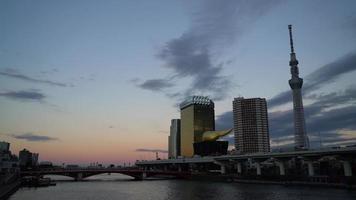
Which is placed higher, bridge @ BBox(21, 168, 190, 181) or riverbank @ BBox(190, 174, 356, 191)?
bridge @ BBox(21, 168, 190, 181)

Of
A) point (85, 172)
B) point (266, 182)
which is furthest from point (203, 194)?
point (85, 172)

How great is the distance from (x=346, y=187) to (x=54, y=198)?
67.1 meters

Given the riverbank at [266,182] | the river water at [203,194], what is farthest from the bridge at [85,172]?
the river water at [203,194]

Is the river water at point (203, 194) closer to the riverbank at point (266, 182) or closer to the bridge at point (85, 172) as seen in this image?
the riverbank at point (266, 182)

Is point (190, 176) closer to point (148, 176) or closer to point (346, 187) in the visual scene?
point (148, 176)

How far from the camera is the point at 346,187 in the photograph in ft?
270

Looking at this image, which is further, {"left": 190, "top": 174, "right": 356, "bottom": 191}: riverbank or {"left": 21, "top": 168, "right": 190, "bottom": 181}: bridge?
{"left": 21, "top": 168, "right": 190, "bottom": 181}: bridge

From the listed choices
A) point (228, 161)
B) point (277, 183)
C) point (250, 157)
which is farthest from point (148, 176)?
point (277, 183)

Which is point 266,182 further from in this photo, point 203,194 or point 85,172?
point 85,172

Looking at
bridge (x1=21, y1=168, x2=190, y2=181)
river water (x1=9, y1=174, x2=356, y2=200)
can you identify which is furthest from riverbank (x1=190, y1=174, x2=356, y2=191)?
bridge (x1=21, y1=168, x2=190, y2=181)

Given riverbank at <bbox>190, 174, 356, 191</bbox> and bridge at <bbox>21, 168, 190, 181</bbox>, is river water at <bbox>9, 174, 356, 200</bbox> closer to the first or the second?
riverbank at <bbox>190, 174, 356, 191</bbox>

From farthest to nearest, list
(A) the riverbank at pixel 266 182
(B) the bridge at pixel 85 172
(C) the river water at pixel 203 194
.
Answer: (B) the bridge at pixel 85 172 < (A) the riverbank at pixel 266 182 < (C) the river water at pixel 203 194

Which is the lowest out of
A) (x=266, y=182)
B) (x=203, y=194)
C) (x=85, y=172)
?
(x=203, y=194)

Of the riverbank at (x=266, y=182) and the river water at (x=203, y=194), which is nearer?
the river water at (x=203, y=194)
